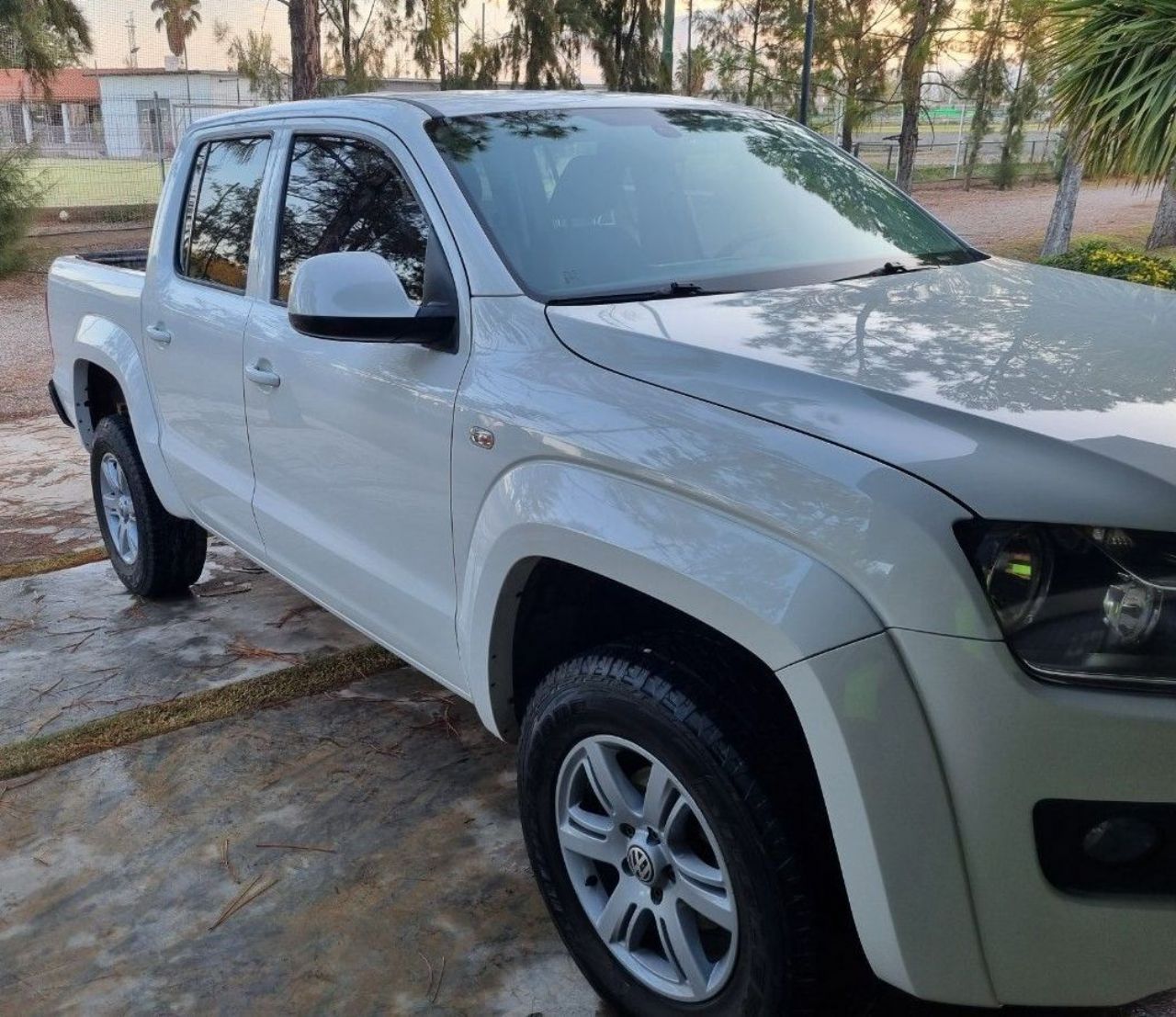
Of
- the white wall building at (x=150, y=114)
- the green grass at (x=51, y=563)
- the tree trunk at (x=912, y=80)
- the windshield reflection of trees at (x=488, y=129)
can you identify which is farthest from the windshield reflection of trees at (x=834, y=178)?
the white wall building at (x=150, y=114)

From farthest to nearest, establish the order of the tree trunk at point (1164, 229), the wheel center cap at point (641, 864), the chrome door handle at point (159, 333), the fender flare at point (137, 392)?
the tree trunk at point (1164, 229) → the fender flare at point (137, 392) → the chrome door handle at point (159, 333) → the wheel center cap at point (641, 864)

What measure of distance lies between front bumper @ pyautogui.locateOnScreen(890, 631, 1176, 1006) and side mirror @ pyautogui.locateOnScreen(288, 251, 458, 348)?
4.42ft

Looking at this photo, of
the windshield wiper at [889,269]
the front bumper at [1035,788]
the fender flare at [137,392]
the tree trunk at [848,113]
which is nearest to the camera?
the front bumper at [1035,788]

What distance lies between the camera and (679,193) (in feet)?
10.1

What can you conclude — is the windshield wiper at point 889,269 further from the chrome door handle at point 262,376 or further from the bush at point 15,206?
the bush at point 15,206

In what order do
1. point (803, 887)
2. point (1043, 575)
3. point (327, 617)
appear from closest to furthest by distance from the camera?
point (1043, 575), point (803, 887), point (327, 617)

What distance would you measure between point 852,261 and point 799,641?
4.83 feet

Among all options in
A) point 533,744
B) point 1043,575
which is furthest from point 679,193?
point 1043,575

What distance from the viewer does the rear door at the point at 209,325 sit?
142 inches

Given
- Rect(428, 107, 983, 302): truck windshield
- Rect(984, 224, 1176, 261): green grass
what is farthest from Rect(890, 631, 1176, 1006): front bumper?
Rect(984, 224, 1176, 261): green grass

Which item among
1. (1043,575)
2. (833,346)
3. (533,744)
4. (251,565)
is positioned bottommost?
(251,565)

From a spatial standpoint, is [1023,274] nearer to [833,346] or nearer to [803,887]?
[833,346]

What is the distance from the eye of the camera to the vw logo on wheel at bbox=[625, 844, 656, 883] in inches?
86.5

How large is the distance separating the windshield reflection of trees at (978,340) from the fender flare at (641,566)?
0.36 meters
